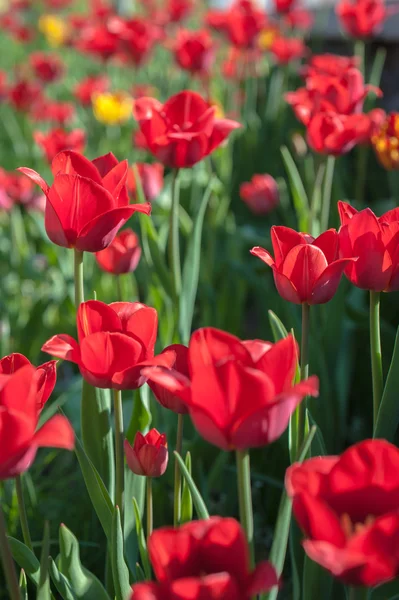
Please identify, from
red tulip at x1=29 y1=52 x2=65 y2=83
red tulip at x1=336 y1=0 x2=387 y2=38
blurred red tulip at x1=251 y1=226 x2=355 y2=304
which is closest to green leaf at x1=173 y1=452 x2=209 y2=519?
blurred red tulip at x1=251 y1=226 x2=355 y2=304

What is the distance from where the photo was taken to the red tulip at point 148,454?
2.75ft

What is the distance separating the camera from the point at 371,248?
0.84m

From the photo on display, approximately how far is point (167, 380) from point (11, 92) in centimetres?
284

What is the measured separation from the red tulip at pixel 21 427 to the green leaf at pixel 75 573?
20 centimetres

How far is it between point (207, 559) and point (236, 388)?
0.13 meters

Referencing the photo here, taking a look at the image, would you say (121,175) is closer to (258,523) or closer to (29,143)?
(258,523)

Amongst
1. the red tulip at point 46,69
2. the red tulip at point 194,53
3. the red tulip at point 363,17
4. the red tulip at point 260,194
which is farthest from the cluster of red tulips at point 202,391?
the red tulip at point 46,69

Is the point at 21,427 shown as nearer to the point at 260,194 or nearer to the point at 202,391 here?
the point at 202,391

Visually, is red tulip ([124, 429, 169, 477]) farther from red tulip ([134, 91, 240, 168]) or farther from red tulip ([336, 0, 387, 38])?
red tulip ([336, 0, 387, 38])

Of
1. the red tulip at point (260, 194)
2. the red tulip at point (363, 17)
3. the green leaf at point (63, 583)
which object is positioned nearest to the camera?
the green leaf at point (63, 583)

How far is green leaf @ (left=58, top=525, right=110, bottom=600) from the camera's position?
79 cm

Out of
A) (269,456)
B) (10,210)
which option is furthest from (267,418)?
(10,210)

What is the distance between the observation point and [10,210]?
2.11 metres

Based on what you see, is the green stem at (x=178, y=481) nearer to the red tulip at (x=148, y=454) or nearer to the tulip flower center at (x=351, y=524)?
the red tulip at (x=148, y=454)
